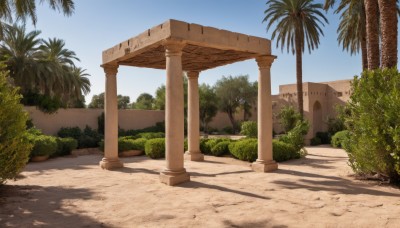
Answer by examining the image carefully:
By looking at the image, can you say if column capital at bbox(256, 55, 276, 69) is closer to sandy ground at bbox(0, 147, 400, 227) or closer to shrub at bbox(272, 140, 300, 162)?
sandy ground at bbox(0, 147, 400, 227)

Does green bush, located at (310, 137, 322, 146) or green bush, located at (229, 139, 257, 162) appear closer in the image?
green bush, located at (229, 139, 257, 162)

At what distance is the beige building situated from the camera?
95.3ft

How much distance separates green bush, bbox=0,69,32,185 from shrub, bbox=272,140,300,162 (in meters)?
9.19

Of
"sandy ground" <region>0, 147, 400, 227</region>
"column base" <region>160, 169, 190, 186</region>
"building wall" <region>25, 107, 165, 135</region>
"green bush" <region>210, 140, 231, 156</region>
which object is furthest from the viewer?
"building wall" <region>25, 107, 165, 135</region>

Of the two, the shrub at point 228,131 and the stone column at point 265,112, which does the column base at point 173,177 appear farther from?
the shrub at point 228,131

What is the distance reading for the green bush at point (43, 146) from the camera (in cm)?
1507

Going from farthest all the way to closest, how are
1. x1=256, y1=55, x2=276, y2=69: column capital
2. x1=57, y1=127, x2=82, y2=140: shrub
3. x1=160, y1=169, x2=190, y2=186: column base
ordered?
1. x1=57, y1=127, x2=82, y2=140: shrub
2. x1=256, y1=55, x2=276, y2=69: column capital
3. x1=160, y1=169, x2=190, y2=186: column base

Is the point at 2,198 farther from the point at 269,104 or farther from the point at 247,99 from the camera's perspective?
the point at 247,99

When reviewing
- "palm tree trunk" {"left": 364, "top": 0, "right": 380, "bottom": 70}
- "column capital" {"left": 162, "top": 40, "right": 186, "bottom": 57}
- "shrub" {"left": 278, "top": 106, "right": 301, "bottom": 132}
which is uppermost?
"palm tree trunk" {"left": 364, "top": 0, "right": 380, "bottom": 70}

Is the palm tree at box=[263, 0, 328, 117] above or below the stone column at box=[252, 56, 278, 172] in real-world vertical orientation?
above

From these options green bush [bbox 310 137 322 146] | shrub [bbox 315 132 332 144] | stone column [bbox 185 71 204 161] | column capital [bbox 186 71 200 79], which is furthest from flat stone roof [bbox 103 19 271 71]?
shrub [bbox 315 132 332 144]

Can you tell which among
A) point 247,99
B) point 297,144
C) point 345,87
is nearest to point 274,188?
point 297,144

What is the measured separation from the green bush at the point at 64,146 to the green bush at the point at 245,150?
10014 millimetres

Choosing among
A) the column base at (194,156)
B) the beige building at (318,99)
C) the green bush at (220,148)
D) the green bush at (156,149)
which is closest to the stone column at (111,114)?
the column base at (194,156)
